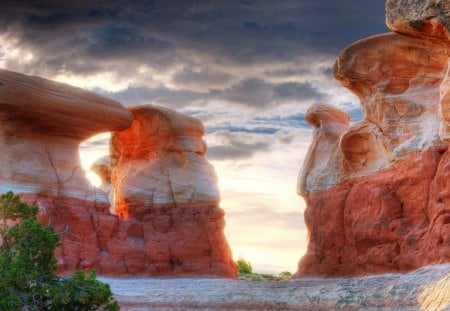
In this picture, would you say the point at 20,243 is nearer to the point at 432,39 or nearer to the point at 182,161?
the point at 432,39

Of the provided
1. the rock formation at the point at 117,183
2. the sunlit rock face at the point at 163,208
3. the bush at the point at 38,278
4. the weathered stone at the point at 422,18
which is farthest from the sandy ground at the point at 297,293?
the bush at the point at 38,278

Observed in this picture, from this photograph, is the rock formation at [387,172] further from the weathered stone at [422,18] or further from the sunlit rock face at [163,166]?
the sunlit rock face at [163,166]

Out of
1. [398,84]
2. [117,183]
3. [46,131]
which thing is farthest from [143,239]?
[398,84]

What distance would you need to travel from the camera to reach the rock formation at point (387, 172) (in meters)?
24.5

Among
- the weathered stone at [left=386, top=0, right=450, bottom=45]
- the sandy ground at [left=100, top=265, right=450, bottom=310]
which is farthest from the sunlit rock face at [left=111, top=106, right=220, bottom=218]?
the weathered stone at [left=386, top=0, right=450, bottom=45]

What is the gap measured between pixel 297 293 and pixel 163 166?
487 inches

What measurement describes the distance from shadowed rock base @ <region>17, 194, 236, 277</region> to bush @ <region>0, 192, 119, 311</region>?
9315 millimetres

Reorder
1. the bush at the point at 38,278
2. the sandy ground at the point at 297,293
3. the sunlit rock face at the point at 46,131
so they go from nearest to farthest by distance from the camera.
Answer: the bush at the point at 38,278
the sandy ground at the point at 297,293
the sunlit rock face at the point at 46,131

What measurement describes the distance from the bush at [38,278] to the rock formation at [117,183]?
8.94 metres

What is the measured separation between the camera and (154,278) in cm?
3344

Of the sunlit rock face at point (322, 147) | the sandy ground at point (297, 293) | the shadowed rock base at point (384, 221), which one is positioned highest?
the sunlit rock face at point (322, 147)

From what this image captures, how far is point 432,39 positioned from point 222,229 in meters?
17.5

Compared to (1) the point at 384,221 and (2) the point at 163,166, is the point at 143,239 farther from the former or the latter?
(1) the point at 384,221

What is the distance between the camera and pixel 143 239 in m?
34.6
